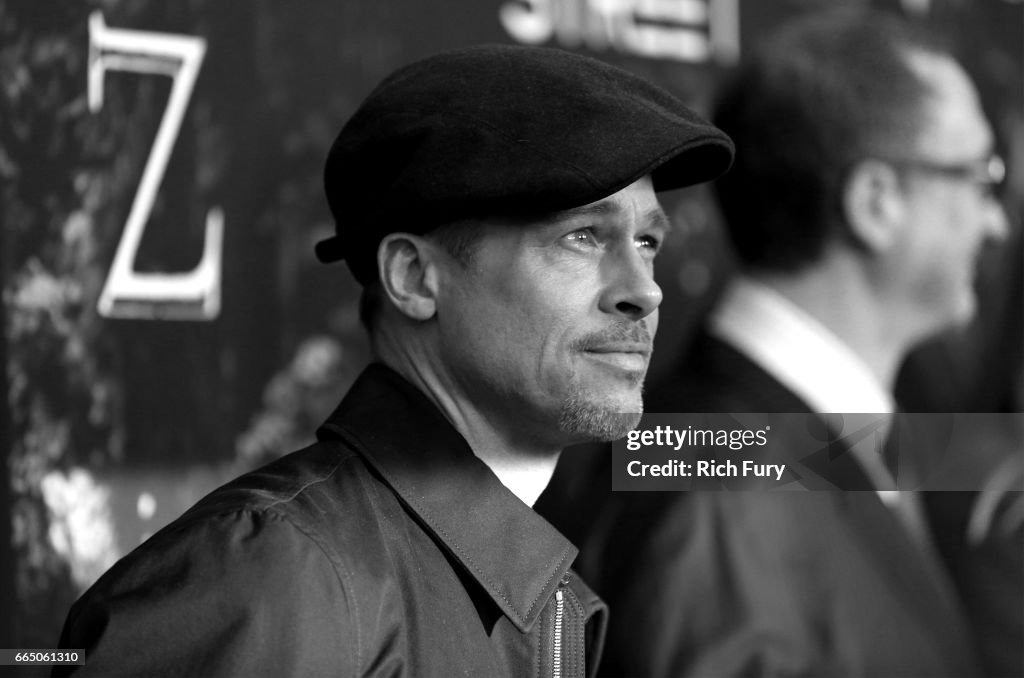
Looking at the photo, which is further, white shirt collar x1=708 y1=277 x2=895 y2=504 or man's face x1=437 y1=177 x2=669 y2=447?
white shirt collar x1=708 y1=277 x2=895 y2=504

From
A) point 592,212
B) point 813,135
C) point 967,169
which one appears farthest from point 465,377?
point 967,169

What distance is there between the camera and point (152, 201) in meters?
2.31

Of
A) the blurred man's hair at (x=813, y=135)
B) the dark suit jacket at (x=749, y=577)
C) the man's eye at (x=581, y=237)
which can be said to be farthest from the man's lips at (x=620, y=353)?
the blurred man's hair at (x=813, y=135)

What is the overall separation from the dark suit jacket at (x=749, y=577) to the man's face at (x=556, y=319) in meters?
0.83

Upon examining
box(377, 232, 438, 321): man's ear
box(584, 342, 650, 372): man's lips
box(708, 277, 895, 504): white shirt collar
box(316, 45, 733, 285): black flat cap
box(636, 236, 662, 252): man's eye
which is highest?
box(316, 45, 733, 285): black flat cap

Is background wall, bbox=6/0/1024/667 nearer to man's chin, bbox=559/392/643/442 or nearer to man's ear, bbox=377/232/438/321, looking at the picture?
man's ear, bbox=377/232/438/321

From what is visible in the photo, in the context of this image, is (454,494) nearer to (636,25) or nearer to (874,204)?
(874,204)

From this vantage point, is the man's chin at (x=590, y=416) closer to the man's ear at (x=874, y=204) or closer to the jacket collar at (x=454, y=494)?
the jacket collar at (x=454, y=494)

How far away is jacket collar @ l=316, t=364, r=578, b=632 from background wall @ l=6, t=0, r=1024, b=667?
2.45 ft

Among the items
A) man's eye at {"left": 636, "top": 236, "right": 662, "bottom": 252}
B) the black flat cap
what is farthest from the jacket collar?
man's eye at {"left": 636, "top": 236, "right": 662, "bottom": 252}

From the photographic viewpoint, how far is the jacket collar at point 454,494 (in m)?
1.58

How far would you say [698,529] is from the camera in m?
2.48

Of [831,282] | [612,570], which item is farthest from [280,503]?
[831,282]

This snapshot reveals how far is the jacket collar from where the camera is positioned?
5.17 feet
